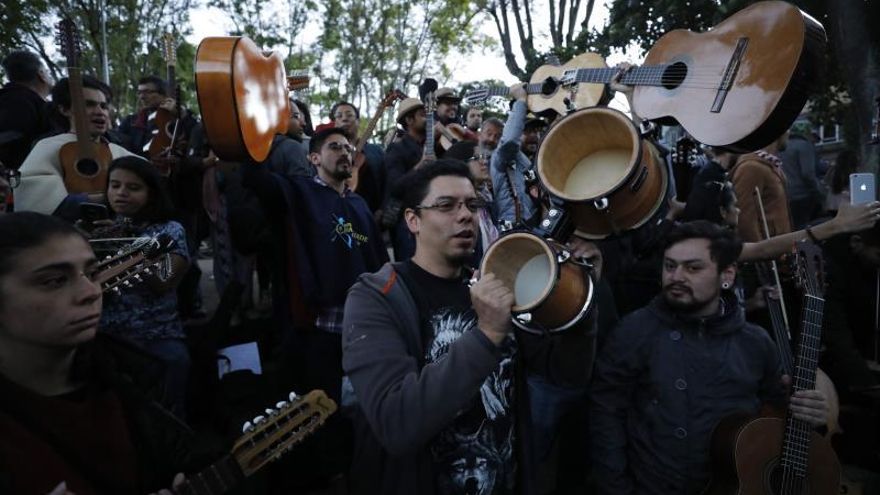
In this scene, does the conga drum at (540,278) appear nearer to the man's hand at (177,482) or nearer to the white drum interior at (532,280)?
the white drum interior at (532,280)

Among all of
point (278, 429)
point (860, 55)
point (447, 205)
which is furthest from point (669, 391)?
point (860, 55)

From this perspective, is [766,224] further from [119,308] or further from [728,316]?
[119,308]

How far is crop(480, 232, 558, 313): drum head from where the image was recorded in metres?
1.95

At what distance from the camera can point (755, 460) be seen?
110 inches

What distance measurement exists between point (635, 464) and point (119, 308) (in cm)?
304

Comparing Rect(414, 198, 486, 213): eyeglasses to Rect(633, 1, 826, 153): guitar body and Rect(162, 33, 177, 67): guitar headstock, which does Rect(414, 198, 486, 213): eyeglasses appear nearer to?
Rect(633, 1, 826, 153): guitar body

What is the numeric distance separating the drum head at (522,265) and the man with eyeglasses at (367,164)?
181 inches

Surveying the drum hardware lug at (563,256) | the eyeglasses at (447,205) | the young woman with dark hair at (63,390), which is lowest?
the young woman with dark hair at (63,390)

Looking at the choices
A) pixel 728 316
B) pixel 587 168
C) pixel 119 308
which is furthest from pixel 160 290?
pixel 728 316

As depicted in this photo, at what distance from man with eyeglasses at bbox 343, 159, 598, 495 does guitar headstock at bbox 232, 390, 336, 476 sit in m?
0.18

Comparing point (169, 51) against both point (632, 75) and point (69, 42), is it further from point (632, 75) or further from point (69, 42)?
point (632, 75)

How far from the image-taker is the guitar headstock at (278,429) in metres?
2.09

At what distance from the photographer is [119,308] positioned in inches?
137

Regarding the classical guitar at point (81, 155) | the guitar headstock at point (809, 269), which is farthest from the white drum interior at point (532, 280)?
the classical guitar at point (81, 155)
